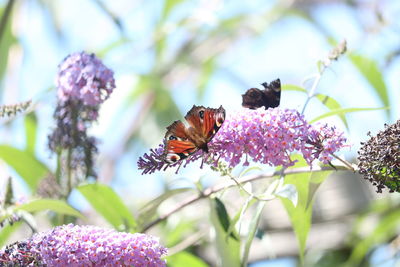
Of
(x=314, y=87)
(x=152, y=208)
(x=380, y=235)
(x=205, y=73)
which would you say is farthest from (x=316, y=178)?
(x=205, y=73)

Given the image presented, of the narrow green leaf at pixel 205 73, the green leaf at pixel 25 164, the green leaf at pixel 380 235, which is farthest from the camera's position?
the narrow green leaf at pixel 205 73

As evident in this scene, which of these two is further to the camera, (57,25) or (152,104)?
(57,25)

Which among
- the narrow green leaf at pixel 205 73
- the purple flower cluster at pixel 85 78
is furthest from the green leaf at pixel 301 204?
the narrow green leaf at pixel 205 73

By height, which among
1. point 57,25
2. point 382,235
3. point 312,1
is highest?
point 57,25

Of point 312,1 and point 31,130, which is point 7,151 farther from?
point 312,1

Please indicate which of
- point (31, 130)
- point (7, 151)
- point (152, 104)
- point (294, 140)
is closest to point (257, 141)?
point (294, 140)

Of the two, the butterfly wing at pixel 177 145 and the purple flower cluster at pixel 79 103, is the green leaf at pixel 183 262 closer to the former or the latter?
the purple flower cluster at pixel 79 103

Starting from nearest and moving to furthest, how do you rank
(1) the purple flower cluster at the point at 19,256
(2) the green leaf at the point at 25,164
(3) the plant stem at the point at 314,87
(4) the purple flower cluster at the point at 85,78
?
(1) the purple flower cluster at the point at 19,256
(3) the plant stem at the point at 314,87
(4) the purple flower cluster at the point at 85,78
(2) the green leaf at the point at 25,164
